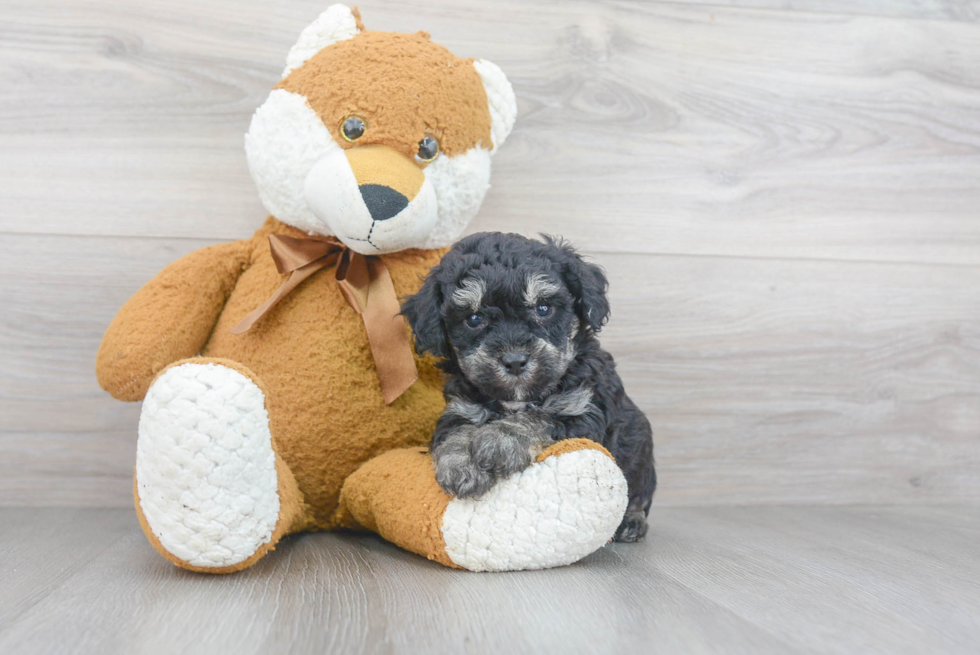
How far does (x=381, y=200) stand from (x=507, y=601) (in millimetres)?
670

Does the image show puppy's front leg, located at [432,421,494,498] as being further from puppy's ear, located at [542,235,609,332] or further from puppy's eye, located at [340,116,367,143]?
puppy's eye, located at [340,116,367,143]

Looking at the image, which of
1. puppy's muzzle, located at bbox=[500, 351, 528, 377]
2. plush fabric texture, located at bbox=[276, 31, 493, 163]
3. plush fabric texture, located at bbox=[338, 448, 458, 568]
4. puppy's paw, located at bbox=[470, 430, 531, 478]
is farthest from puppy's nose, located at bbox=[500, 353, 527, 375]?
plush fabric texture, located at bbox=[276, 31, 493, 163]

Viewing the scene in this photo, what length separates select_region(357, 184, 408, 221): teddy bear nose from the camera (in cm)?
128

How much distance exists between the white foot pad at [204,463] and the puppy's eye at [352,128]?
0.49 metres

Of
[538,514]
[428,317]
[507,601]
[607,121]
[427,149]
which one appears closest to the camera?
[507,601]

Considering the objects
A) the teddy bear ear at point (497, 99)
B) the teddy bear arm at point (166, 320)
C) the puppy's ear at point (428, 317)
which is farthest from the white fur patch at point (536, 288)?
the teddy bear arm at point (166, 320)

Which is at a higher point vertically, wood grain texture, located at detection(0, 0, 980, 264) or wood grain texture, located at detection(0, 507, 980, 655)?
wood grain texture, located at detection(0, 0, 980, 264)

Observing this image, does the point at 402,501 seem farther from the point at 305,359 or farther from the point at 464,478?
the point at 305,359

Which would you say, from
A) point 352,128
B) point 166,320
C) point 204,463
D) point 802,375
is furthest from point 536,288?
point 802,375

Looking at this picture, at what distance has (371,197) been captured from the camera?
4.20 feet

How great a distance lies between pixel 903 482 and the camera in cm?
200

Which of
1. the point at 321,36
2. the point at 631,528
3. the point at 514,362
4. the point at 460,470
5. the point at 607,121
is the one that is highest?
the point at 321,36

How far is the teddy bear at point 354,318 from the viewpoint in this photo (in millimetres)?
1164

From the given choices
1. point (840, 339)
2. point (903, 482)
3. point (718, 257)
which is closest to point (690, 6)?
point (718, 257)
